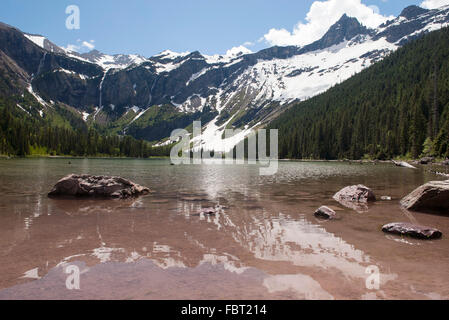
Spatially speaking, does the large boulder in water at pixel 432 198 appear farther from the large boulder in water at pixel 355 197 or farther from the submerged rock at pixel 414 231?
the submerged rock at pixel 414 231

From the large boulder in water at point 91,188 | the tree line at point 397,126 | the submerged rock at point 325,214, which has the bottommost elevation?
the submerged rock at point 325,214

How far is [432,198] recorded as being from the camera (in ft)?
55.3

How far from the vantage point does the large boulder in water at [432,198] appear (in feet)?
54.4

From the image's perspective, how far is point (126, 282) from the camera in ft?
22.0

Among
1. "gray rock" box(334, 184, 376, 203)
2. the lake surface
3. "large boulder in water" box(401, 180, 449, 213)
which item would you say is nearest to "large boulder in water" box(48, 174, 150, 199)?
the lake surface

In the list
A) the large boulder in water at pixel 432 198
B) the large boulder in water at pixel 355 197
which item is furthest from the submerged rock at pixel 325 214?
the large boulder in water at pixel 432 198

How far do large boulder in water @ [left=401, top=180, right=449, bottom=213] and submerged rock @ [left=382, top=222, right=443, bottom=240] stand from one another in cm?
643

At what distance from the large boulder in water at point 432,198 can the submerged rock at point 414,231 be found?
21.1 feet

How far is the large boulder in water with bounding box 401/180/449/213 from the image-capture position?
54.4 feet

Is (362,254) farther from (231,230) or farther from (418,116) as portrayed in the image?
(418,116)

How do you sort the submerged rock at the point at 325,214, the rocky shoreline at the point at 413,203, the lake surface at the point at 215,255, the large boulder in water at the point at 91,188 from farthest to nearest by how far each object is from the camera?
the large boulder in water at the point at 91,188 < the submerged rock at the point at 325,214 < the rocky shoreline at the point at 413,203 < the lake surface at the point at 215,255
